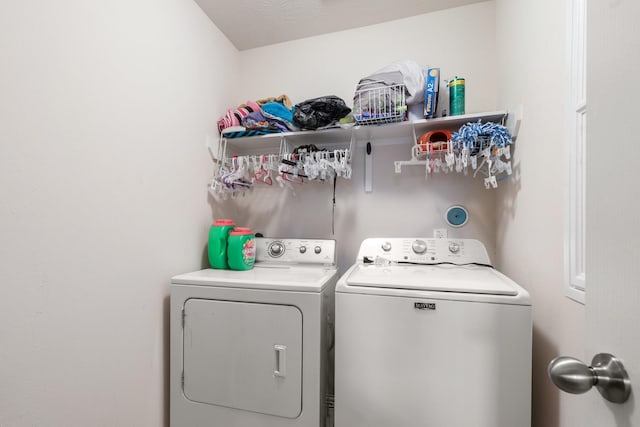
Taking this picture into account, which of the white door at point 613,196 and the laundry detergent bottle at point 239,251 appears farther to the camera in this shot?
the laundry detergent bottle at point 239,251

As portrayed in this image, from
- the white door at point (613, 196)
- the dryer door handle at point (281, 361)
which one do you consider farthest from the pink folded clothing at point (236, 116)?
the white door at point (613, 196)

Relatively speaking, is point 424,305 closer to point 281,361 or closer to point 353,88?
point 281,361

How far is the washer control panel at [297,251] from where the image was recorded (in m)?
1.70

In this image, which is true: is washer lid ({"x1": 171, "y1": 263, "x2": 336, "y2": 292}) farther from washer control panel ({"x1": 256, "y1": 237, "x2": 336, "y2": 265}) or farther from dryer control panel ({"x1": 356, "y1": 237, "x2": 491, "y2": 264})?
dryer control panel ({"x1": 356, "y1": 237, "x2": 491, "y2": 264})

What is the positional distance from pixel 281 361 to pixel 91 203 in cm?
106

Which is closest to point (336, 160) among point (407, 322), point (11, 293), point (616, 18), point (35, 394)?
point (407, 322)

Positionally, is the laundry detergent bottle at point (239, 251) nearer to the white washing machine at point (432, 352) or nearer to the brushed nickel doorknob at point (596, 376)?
the white washing machine at point (432, 352)

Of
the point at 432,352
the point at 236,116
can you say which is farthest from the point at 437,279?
the point at 236,116

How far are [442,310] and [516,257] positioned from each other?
0.65m

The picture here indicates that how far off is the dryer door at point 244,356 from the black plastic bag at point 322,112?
3.65ft

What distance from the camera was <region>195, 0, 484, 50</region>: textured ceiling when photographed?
1717 mm

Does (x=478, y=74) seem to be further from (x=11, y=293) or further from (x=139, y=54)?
(x=11, y=293)

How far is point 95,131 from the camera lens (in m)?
1.09

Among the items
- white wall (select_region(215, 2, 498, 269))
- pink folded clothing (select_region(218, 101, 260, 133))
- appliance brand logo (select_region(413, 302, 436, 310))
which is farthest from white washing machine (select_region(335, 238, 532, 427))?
pink folded clothing (select_region(218, 101, 260, 133))
